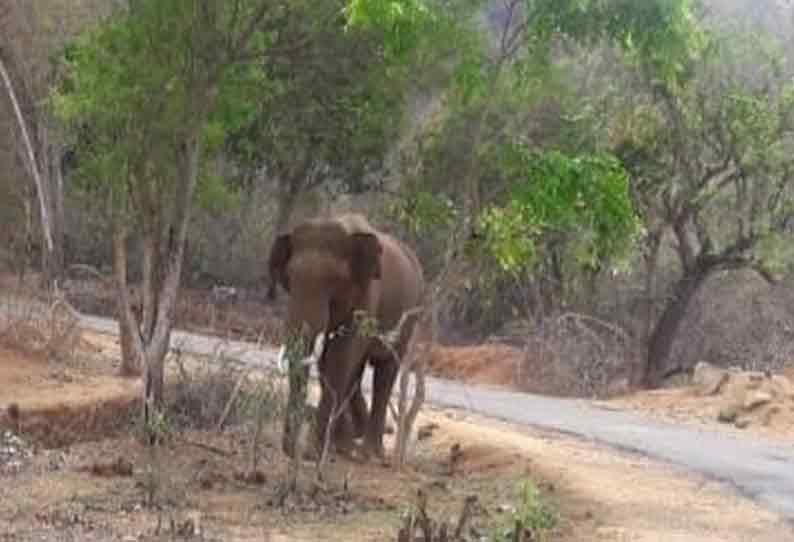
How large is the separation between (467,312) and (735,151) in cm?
1221

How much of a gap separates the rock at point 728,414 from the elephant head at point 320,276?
10.1 m

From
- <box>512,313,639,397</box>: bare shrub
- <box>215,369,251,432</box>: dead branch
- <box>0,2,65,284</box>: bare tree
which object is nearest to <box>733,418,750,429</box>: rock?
<box>512,313,639,397</box>: bare shrub

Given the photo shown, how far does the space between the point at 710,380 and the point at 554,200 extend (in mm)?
12177

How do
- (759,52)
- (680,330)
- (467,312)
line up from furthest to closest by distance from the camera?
1. (467,312)
2. (680,330)
3. (759,52)

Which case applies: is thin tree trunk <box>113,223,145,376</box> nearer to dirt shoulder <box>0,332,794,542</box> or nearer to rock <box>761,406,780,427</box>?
dirt shoulder <box>0,332,794,542</box>

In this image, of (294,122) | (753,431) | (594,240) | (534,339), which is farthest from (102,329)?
(594,240)

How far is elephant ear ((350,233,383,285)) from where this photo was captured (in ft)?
51.2

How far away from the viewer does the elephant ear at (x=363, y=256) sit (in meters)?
15.6

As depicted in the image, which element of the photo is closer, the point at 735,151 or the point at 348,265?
the point at 348,265

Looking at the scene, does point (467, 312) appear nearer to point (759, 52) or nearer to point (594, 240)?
point (759, 52)

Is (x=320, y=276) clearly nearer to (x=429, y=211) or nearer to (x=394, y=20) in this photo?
(x=394, y=20)

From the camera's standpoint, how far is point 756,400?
82.5 feet

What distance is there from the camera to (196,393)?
17.5m

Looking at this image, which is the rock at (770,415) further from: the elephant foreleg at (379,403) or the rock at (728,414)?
the elephant foreleg at (379,403)
